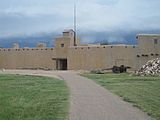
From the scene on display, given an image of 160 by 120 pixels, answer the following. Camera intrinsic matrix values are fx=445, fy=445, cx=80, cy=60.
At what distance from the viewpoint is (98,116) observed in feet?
43.2

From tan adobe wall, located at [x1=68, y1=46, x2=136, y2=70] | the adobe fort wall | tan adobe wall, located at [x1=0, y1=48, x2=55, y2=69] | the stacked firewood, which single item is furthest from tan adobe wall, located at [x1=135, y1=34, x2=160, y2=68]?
tan adobe wall, located at [x1=0, y1=48, x2=55, y2=69]

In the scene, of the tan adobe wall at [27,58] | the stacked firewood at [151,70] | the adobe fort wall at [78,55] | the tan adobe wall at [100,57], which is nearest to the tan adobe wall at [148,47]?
the adobe fort wall at [78,55]

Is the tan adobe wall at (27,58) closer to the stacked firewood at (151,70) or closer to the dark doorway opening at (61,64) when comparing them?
the dark doorway opening at (61,64)

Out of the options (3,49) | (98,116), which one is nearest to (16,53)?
(3,49)

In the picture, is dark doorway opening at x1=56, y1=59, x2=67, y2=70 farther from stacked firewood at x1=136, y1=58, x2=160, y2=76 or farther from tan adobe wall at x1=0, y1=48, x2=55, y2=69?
stacked firewood at x1=136, y1=58, x2=160, y2=76

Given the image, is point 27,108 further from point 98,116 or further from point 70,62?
point 70,62

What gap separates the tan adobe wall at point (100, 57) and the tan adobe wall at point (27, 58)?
4860 mm

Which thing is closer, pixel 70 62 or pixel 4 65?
pixel 70 62

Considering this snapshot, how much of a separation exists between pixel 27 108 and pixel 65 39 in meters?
57.2

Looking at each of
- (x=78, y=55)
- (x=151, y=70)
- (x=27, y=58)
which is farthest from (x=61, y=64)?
(x=151, y=70)

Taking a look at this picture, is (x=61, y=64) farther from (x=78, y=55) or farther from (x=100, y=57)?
(x=100, y=57)

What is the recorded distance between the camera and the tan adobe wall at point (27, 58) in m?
73.6

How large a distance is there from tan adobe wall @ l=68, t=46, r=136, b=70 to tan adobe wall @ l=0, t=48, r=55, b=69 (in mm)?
4860

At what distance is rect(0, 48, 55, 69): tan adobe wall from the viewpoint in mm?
73625
